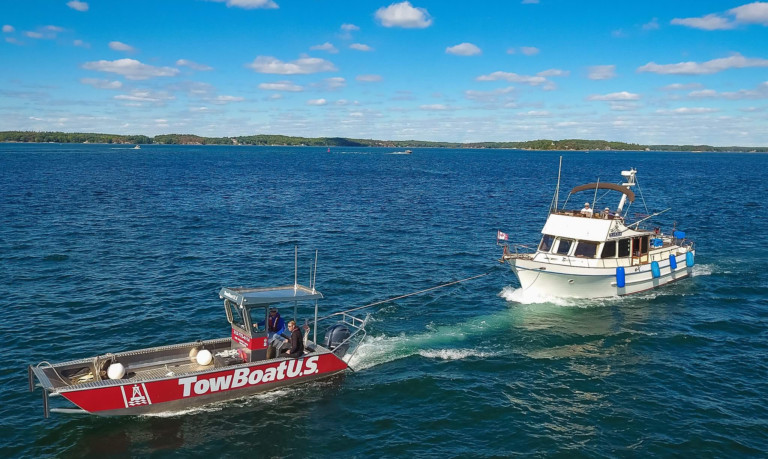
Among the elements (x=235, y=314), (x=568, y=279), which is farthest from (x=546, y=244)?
(x=235, y=314)

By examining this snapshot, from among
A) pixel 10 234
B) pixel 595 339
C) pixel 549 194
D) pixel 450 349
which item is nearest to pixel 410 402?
pixel 450 349

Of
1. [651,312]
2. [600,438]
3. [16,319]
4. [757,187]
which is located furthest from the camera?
[757,187]

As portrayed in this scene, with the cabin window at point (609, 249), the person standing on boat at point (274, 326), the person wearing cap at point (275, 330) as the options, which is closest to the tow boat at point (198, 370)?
the person wearing cap at point (275, 330)

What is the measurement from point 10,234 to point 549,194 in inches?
2979

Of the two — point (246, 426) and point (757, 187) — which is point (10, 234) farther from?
point (757, 187)

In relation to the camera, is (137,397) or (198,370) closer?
(137,397)

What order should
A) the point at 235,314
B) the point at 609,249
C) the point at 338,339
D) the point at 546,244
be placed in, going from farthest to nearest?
the point at 546,244
the point at 609,249
the point at 338,339
the point at 235,314

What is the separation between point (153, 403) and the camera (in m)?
19.2

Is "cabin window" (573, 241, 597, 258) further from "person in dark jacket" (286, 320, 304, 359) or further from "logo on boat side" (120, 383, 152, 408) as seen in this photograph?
"logo on boat side" (120, 383, 152, 408)

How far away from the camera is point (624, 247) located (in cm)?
3422

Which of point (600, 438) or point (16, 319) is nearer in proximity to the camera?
point (600, 438)

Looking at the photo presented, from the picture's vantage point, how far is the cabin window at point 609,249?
33375mm

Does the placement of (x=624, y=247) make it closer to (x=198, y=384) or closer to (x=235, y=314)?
(x=235, y=314)

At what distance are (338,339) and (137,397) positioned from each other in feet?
27.1
